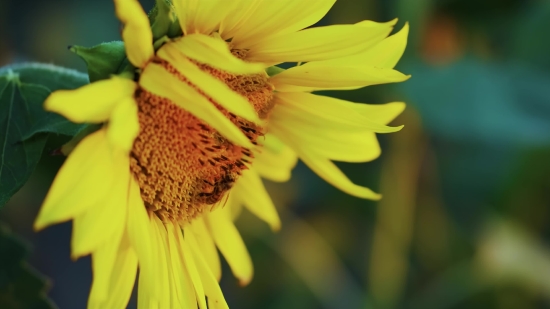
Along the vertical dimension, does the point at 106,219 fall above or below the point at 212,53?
below

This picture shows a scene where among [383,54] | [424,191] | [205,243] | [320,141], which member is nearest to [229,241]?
[205,243]

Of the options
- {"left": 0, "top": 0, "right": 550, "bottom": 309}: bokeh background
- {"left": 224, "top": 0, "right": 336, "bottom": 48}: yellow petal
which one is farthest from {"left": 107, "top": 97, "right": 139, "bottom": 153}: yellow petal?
{"left": 0, "top": 0, "right": 550, "bottom": 309}: bokeh background

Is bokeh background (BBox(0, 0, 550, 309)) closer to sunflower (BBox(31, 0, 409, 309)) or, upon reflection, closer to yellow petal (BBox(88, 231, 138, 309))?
sunflower (BBox(31, 0, 409, 309))

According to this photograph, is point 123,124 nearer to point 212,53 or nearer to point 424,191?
point 212,53

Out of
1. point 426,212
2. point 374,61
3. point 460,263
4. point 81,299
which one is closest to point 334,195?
point 426,212

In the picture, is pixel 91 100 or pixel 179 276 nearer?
pixel 91 100

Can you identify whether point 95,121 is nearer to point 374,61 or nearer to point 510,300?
point 374,61
